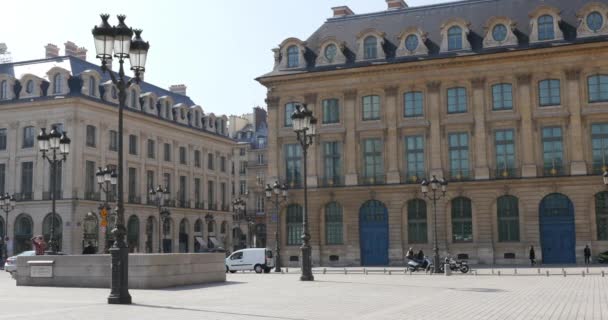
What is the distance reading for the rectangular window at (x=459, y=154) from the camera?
4859 centimetres

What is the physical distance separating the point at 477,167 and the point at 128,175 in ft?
113

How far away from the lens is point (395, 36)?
52438 millimetres

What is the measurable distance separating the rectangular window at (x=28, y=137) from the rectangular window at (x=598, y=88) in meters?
43.6

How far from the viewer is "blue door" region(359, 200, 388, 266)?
5012 cm

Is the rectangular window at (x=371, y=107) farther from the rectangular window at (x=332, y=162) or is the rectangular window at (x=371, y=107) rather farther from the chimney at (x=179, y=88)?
the chimney at (x=179, y=88)

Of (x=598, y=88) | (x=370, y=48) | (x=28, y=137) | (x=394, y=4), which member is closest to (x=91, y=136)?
(x=28, y=137)

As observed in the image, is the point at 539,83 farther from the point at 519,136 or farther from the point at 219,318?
the point at 219,318

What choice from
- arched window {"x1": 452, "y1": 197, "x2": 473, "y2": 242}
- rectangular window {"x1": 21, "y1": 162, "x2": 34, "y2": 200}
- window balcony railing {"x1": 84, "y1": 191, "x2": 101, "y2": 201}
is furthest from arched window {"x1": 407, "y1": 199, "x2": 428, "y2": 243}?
rectangular window {"x1": 21, "y1": 162, "x2": 34, "y2": 200}

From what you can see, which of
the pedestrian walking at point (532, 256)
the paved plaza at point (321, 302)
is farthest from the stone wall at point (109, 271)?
the pedestrian walking at point (532, 256)

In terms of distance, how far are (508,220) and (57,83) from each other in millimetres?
37731

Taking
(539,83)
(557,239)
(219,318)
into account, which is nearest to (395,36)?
(539,83)

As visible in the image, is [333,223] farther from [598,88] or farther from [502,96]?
[598,88]

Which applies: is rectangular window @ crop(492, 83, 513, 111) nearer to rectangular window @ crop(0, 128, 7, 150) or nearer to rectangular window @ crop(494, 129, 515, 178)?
rectangular window @ crop(494, 129, 515, 178)

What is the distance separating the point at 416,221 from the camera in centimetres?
4928
